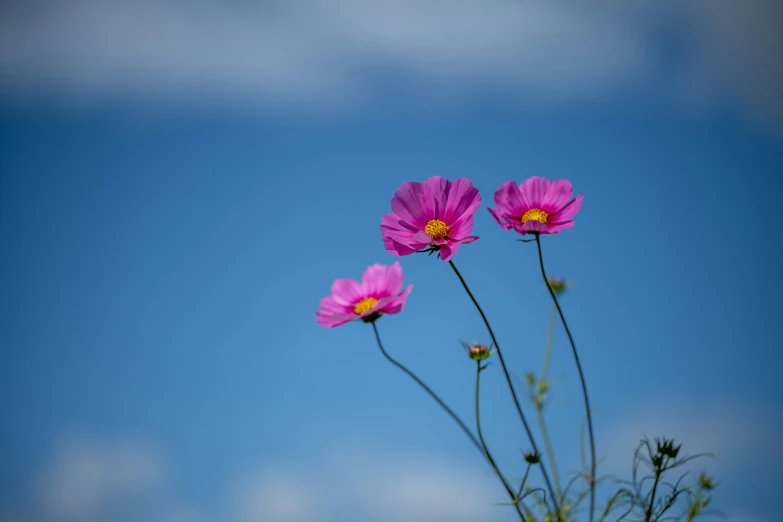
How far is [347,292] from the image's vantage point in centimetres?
99

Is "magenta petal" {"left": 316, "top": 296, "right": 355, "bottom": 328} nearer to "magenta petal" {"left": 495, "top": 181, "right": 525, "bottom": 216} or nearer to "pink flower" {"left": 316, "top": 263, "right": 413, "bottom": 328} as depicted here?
"pink flower" {"left": 316, "top": 263, "right": 413, "bottom": 328}

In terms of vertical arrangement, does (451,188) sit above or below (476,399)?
above

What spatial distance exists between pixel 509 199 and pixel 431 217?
0.12 metres

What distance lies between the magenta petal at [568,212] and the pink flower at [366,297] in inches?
9.4

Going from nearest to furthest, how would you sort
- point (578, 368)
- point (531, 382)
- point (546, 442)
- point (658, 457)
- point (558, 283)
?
point (578, 368) < point (658, 457) < point (546, 442) < point (531, 382) < point (558, 283)

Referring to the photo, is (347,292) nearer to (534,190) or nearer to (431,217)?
(431,217)

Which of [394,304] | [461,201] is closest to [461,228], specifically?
[461,201]

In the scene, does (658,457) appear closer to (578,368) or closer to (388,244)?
(578,368)

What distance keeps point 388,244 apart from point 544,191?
262 millimetres

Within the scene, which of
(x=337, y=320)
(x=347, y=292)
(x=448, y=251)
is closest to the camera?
(x=448, y=251)

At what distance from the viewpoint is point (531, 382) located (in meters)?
1.54

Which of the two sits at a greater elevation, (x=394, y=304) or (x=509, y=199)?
(x=509, y=199)

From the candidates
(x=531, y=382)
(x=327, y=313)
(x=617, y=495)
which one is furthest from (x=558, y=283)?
(x=327, y=313)

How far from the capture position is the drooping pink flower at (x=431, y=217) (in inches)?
31.3
